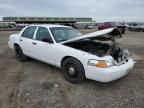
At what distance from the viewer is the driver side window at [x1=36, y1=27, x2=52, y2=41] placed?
543 centimetres

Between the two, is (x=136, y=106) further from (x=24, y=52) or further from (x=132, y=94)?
(x=24, y=52)

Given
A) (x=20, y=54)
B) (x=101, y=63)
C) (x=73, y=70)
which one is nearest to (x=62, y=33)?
(x=73, y=70)

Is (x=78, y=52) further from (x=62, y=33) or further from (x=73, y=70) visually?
(x=62, y=33)

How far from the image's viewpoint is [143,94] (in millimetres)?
4043

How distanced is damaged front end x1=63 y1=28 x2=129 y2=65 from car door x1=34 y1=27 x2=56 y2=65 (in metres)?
0.52

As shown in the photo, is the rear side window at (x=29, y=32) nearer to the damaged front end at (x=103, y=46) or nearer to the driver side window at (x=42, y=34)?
the driver side window at (x=42, y=34)

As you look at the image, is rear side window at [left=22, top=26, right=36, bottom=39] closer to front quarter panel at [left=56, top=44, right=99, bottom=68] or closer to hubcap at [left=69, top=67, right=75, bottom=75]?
front quarter panel at [left=56, top=44, right=99, bottom=68]

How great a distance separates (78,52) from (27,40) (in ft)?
8.40

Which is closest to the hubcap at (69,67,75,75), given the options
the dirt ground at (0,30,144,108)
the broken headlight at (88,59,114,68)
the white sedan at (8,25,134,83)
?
the white sedan at (8,25,134,83)

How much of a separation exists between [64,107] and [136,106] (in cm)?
150

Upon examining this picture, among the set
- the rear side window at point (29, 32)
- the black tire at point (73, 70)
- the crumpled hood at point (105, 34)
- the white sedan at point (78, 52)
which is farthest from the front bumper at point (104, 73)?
the rear side window at point (29, 32)

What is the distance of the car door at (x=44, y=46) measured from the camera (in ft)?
16.8

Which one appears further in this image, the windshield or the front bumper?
the windshield

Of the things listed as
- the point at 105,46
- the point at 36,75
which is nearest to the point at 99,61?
the point at 105,46
